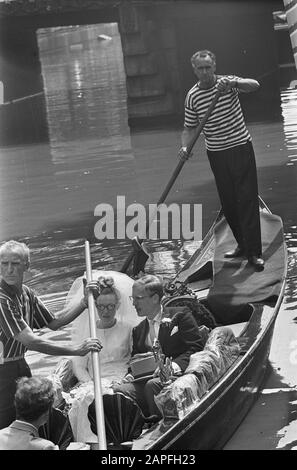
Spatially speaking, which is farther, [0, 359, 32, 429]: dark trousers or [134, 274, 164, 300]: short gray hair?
[134, 274, 164, 300]: short gray hair

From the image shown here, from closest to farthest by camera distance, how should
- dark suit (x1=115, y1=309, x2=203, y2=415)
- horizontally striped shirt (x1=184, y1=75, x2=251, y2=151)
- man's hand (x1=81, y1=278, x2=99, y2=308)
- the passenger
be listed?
the passenger, man's hand (x1=81, y1=278, x2=99, y2=308), dark suit (x1=115, y1=309, x2=203, y2=415), horizontally striped shirt (x1=184, y1=75, x2=251, y2=151)

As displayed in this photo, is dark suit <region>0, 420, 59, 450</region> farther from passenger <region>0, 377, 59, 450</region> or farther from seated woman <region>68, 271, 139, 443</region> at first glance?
seated woman <region>68, 271, 139, 443</region>

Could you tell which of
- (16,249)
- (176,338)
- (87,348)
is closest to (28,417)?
(87,348)

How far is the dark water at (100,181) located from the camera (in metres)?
10.3

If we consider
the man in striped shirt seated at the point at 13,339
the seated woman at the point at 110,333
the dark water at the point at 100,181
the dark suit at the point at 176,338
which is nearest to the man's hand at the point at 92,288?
the seated woman at the point at 110,333

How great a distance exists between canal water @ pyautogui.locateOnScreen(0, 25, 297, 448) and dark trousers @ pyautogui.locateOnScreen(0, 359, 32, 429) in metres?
2.19

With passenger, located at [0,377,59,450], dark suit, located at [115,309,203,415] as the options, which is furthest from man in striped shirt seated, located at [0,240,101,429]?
dark suit, located at [115,309,203,415]

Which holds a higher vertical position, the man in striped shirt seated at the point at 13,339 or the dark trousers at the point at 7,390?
the man in striped shirt seated at the point at 13,339

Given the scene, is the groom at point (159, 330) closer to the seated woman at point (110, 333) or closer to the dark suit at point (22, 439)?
the seated woman at point (110, 333)

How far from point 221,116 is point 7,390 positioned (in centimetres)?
330

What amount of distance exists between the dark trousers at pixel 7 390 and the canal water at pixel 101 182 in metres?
2.19

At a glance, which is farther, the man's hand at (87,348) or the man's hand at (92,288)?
the man's hand at (92,288)

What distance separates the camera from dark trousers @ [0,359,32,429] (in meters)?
5.03

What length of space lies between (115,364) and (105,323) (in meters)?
0.22
